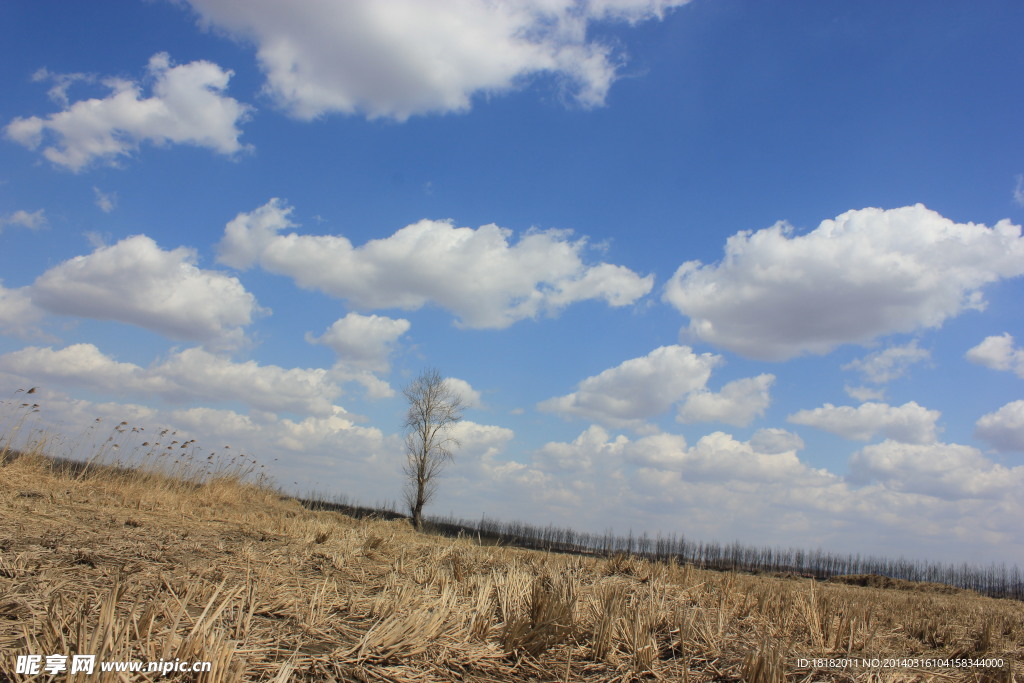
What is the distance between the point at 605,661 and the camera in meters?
3.48

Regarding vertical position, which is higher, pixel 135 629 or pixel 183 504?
pixel 135 629

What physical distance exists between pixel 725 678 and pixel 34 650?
11.4ft

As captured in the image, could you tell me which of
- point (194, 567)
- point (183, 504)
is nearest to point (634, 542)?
point (183, 504)

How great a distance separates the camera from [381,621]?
11.5ft

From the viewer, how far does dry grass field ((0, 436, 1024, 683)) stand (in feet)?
8.94

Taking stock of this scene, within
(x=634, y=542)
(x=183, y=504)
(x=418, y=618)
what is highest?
(x=418, y=618)

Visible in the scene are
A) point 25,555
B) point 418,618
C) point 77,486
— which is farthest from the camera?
point 77,486

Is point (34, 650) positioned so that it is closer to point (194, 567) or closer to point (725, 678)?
point (194, 567)

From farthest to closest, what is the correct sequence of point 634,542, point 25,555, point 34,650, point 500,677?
point 634,542, point 25,555, point 500,677, point 34,650

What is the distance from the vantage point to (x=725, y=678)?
11.1 ft

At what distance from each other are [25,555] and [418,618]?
360 cm

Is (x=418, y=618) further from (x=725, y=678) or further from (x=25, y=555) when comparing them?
(x=25, y=555)

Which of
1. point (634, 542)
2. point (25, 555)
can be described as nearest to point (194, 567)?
point (25, 555)

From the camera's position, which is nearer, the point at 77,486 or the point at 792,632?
the point at 792,632
